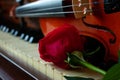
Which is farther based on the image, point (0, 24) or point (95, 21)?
point (0, 24)

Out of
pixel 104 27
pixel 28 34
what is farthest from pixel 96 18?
pixel 28 34

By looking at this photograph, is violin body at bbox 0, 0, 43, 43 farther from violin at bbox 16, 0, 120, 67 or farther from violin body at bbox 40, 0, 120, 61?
violin body at bbox 40, 0, 120, 61

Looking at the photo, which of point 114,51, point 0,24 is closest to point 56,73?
point 114,51

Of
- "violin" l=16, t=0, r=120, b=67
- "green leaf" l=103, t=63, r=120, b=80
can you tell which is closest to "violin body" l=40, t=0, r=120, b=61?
"violin" l=16, t=0, r=120, b=67

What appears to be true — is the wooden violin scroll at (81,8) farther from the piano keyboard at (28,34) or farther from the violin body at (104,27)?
the piano keyboard at (28,34)

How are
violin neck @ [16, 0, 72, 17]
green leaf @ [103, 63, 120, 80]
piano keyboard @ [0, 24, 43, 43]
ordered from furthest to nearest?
piano keyboard @ [0, 24, 43, 43], violin neck @ [16, 0, 72, 17], green leaf @ [103, 63, 120, 80]

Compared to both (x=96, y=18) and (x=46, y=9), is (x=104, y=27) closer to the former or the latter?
(x=96, y=18)

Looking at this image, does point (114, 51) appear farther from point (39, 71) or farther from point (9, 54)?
point (9, 54)
